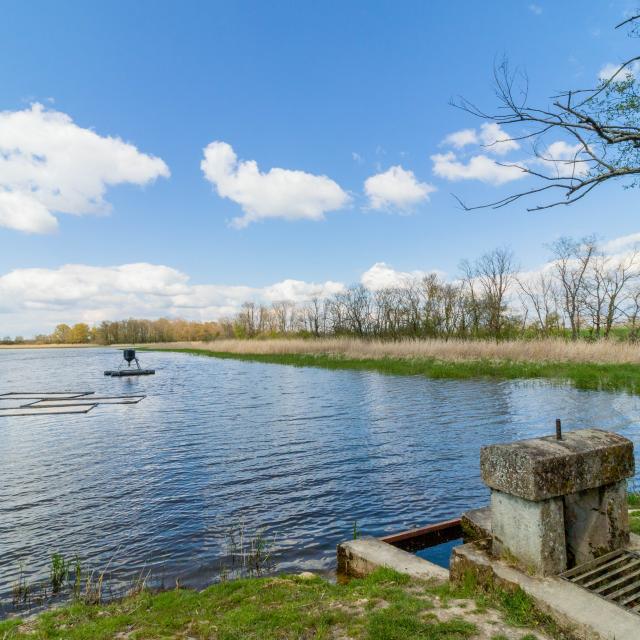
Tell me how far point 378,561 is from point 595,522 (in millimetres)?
1789

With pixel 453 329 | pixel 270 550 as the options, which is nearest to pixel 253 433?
pixel 270 550

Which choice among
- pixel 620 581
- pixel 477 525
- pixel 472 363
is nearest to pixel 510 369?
pixel 472 363

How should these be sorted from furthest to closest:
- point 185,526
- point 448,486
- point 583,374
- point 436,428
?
point 583,374 < point 436,428 < point 448,486 < point 185,526

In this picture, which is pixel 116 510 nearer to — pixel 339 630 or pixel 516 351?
pixel 339 630

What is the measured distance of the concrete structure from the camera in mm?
3119

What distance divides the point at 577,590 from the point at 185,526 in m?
4.61

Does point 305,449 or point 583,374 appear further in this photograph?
point 583,374

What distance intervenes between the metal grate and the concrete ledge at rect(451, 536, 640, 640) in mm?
96

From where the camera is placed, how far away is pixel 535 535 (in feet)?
10.3

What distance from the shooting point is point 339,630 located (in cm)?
299

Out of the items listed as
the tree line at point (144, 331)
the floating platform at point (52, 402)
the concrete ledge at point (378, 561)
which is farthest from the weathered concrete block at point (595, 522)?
the tree line at point (144, 331)

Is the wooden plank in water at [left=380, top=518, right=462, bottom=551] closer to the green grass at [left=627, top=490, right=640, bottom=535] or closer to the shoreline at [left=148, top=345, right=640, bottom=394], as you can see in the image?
the green grass at [left=627, top=490, right=640, bottom=535]

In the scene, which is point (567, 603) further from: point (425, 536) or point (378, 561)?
point (425, 536)

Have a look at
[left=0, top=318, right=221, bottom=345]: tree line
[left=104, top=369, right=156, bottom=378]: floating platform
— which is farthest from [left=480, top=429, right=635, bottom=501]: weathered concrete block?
[left=0, top=318, right=221, bottom=345]: tree line
